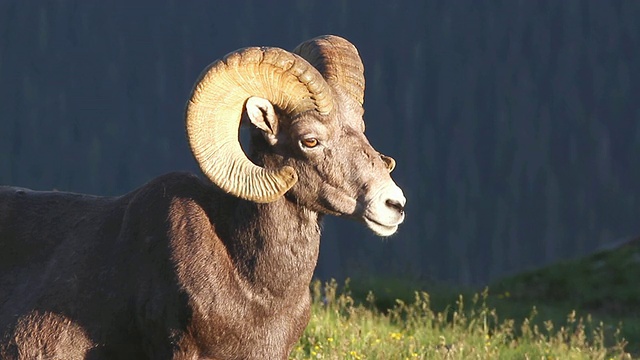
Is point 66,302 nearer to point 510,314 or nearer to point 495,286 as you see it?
point 510,314

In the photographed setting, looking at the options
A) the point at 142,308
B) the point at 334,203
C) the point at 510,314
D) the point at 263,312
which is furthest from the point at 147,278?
the point at 510,314

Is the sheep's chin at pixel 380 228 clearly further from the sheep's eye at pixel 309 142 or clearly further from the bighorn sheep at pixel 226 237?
the sheep's eye at pixel 309 142

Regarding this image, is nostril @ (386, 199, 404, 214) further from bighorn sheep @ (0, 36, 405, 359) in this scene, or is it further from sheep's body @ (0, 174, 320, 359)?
sheep's body @ (0, 174, 320, 359)

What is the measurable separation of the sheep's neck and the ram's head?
9 centimetres

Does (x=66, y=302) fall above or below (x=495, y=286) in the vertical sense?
below

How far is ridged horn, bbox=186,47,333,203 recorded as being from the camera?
5.47 m

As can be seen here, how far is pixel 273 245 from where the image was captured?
18.7 ft

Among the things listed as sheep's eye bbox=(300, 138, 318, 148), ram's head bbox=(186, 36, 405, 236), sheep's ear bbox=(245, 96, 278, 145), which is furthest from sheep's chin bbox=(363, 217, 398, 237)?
sheep's ear bbox=(245, 96, 278, 145)

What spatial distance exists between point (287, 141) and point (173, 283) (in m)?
0.81

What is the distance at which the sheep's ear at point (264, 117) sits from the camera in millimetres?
5668

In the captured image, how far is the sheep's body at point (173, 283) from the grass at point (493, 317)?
1788 mm

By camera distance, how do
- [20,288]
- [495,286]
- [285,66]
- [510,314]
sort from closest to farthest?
[285,66]
[20,288]
[510,314]
[495,286]

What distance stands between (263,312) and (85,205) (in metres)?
1.11

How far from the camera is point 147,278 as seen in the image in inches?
222
